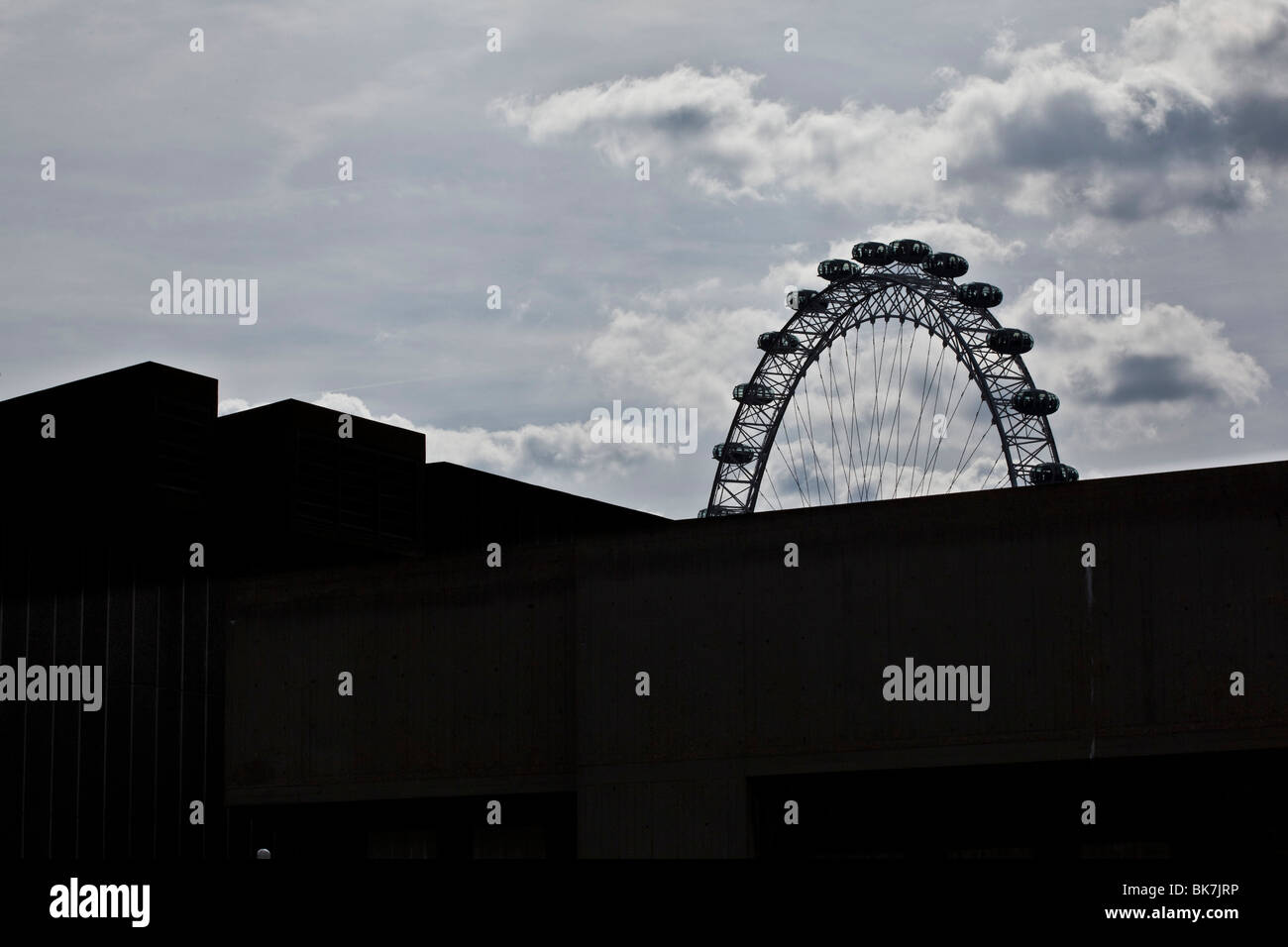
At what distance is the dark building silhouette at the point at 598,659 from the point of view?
1073 inches

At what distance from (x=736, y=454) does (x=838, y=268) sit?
10698 mm

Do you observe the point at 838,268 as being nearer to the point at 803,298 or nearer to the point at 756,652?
the point at 803,298

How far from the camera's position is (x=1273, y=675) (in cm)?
2617

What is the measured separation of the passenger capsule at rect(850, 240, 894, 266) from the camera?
6812 centimetres

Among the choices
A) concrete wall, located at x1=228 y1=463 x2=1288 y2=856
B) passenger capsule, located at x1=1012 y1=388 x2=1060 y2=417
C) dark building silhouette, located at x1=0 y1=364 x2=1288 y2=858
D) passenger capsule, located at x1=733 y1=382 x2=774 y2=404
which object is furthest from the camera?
passenger capsule, located at x1=733 y1=382 x2=774 y2=404

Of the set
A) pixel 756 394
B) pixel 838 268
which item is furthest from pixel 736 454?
pixel 838 268

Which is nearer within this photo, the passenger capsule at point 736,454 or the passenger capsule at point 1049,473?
the passenger capsule at point 1049,473

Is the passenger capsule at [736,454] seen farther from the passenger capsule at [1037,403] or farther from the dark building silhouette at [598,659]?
the dark building silhouette at [598,659]

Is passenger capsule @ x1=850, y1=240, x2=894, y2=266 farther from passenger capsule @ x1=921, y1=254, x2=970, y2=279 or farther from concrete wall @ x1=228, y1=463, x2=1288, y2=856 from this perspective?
concrete wall @ x1=228, y1=463, x2=1288, y2=856

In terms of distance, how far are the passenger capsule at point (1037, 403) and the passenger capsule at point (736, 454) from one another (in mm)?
13171

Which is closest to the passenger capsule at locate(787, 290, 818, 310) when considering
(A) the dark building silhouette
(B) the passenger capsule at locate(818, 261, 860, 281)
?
(B) the passenger capsule at locate(818, 261, 860, 281)

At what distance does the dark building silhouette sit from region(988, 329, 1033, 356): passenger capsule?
3390 centimetres

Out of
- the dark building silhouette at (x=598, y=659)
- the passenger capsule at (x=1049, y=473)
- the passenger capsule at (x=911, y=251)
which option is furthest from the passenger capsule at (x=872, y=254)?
the dark building silhouette at (x=598, y=659)
